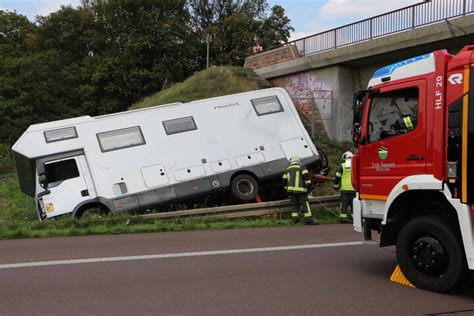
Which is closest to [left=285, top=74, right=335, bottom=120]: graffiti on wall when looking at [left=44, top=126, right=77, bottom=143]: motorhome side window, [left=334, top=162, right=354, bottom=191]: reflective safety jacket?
[left=334, top=162, right=354, bottom=191]: reflective safety jacket

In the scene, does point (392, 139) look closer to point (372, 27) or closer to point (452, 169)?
point (452, 169)

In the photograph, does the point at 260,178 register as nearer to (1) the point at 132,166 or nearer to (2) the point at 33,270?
(1) the point at 132,166

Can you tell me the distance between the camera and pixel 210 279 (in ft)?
19.9

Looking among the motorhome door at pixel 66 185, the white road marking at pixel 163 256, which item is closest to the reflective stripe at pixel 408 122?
the white road marking at pixel 163 256

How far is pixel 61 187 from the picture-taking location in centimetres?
1268

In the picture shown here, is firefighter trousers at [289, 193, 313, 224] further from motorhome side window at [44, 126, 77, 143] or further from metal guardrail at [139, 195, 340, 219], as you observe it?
motorhome side window at [44, 126, 77, 143]

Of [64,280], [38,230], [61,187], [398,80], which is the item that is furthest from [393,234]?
[61,187]

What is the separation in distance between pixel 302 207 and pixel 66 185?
20.4 feet

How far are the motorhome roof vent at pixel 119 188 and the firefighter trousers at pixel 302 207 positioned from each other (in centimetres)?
449

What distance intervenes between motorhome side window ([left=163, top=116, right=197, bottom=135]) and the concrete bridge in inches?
310

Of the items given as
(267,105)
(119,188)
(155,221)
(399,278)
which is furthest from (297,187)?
(399,278)

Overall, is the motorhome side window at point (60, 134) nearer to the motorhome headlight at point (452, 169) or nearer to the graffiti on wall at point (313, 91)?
the motorhome headlight at point (452, 169)

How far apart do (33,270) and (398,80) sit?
551 centimetres

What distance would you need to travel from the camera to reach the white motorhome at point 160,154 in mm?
12672
